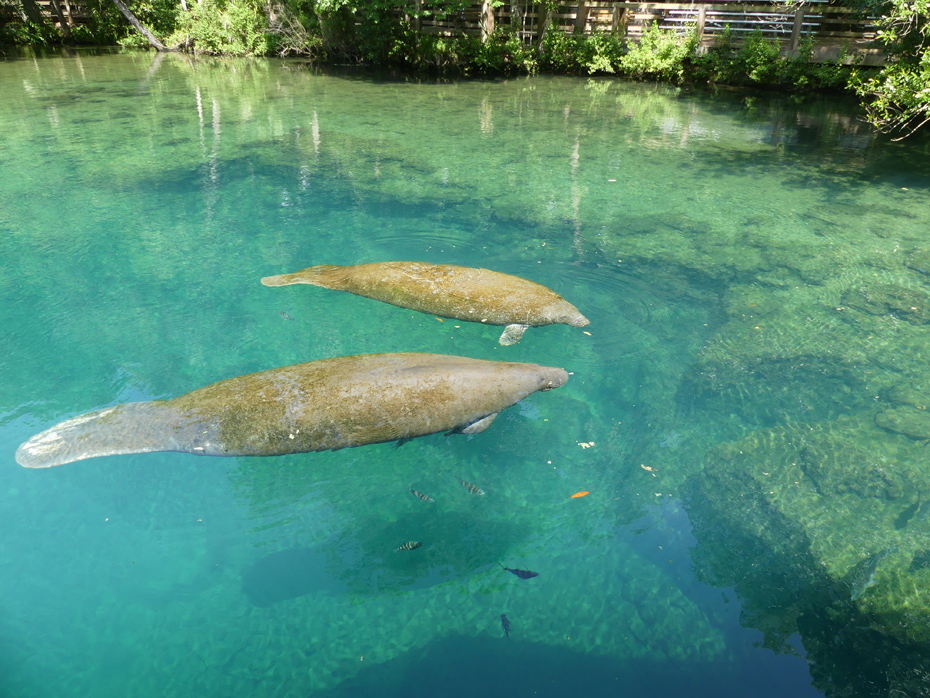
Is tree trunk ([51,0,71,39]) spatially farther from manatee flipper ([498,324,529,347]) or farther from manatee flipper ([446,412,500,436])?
manatee flipper ([446,412,500,436])

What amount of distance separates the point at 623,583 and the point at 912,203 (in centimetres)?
950

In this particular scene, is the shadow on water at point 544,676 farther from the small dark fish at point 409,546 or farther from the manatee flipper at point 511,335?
the manatee flipper at point 511,335

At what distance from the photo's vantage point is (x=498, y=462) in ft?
14.4

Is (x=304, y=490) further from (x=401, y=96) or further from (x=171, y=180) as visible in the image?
(x=401, y=96)

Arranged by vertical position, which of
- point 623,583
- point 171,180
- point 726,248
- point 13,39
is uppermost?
point 13,39

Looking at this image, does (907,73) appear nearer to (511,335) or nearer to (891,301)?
(891,301)

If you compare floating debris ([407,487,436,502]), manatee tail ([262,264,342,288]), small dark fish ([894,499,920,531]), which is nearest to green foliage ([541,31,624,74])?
manatee tail ([262,264,342,288])

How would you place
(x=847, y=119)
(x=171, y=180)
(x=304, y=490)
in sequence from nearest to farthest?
1. (x=304, y=490)
2. (x=171, y=180)
3. (x=847, y=119)

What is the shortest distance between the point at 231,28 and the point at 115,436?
2925 cm

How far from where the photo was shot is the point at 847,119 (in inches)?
601

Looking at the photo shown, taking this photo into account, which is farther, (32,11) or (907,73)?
(32,11)

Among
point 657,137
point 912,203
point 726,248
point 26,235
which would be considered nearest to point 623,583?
point 726,248

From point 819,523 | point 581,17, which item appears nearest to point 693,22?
point 581,17

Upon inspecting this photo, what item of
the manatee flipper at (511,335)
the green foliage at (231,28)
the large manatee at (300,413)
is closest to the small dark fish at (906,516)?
the large manatee at (300,413)
